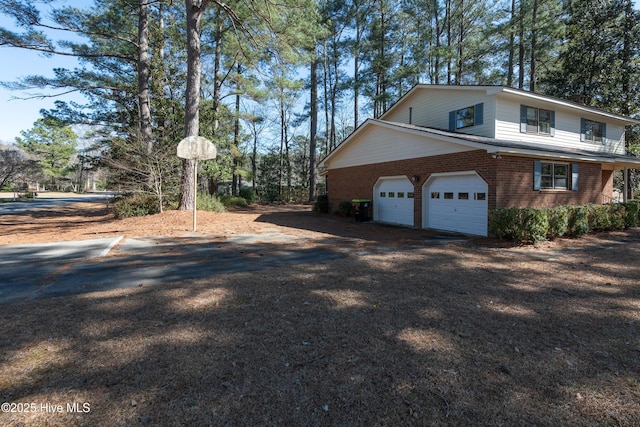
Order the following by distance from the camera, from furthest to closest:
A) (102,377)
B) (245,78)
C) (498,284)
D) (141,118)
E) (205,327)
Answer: (245,78) < (141,118) < (498,284) < (205,327) < (102,377)

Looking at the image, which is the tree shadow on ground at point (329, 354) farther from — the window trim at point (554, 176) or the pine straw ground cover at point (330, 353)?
the window trim at point (554, 176)

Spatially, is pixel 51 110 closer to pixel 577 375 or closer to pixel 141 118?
pixel 141 118

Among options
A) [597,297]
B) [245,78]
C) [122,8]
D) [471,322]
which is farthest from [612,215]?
[122,8]

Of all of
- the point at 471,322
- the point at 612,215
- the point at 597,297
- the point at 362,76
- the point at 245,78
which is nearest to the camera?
the point at 471,322

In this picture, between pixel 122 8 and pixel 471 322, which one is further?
pixel 122 8

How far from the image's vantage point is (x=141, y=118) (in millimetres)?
15070

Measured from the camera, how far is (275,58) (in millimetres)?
13758

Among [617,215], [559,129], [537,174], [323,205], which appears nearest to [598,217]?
[617,215]

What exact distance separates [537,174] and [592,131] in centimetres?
876

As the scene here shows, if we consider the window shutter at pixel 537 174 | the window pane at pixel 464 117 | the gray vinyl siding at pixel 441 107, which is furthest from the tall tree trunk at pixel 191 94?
the window shutter at pixel 537 174

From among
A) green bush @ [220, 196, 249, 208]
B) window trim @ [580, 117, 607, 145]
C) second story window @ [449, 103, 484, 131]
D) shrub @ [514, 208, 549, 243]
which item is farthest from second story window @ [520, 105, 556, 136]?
green bush @ [220, 196, 249, 208]

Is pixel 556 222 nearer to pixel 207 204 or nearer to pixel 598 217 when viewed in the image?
pixel 598 217

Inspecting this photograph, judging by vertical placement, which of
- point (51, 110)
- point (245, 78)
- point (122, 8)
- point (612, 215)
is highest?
point (122, 8)

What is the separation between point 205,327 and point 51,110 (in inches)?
825
